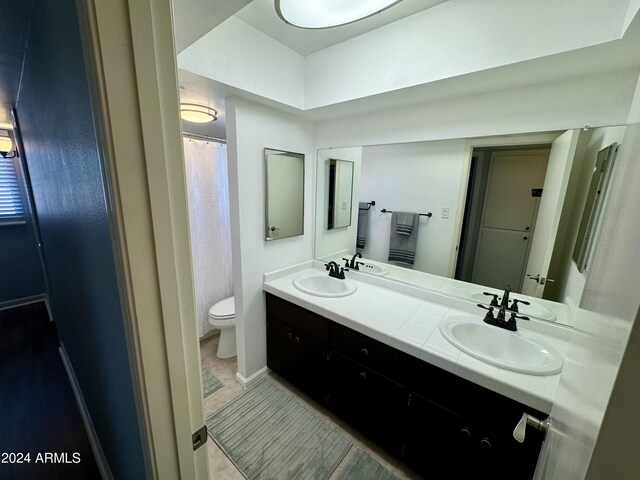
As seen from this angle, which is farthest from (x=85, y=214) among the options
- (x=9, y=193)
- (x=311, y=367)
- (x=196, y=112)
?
(x=9, y=193)

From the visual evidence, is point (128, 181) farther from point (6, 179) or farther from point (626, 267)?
point (6, 179)

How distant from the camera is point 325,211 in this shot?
7.79 ft

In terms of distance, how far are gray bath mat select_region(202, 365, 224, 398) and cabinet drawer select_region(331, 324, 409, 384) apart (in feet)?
3.75

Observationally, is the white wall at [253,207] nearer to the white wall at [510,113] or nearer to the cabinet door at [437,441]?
the white wall at [510,113]

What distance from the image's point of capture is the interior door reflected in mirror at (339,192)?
7.40 feet

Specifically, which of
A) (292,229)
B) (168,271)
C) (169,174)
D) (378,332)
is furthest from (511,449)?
(292,229)

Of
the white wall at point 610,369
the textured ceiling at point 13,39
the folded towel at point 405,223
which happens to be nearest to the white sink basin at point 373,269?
the folded towel at point 405,223

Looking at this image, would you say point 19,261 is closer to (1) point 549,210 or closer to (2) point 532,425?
(2) point 532,425

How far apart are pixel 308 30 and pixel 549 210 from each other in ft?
5.62

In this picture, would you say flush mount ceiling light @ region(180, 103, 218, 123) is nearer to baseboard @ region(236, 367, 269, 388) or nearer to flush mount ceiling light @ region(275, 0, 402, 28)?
flush mount ceiling light @ region(275, 0, 402, 28)

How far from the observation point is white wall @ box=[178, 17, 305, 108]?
134 cm

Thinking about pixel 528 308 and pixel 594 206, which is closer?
A: pixel 594 206

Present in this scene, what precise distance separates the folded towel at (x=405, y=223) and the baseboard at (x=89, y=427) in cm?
215

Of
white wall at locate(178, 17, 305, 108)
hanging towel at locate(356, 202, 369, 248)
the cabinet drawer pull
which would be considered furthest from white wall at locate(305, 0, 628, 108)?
the cabinet drawer pull
